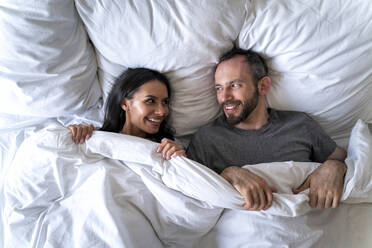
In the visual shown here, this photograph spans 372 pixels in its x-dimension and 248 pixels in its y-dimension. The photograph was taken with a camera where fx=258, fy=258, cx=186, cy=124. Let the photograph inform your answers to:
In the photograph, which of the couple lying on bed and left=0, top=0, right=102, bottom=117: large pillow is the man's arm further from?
left=0, top=0, right=102, bottom=117: large pillow

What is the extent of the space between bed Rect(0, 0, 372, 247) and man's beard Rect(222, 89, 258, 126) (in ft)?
0.37

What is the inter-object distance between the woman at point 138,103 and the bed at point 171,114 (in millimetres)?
47

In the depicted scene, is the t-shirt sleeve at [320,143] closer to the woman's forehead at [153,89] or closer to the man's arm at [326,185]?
the man's arm at [326,185]

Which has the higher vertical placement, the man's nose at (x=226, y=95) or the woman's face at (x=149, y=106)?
the man's nose at (x=226, y=95)

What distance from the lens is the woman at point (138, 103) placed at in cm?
106

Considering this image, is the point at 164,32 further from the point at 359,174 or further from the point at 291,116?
the point at 359,174

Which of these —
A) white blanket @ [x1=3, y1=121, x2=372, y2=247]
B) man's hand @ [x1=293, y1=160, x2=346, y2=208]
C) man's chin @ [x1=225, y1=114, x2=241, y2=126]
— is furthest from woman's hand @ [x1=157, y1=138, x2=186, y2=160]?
man's hand @ [x1=293, y1=160, x2=346, y2=208]

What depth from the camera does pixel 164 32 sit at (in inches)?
39.1

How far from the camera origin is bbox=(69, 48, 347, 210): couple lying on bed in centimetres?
106

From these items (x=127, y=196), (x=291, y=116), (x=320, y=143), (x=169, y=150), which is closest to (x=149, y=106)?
(x=169, y=150)

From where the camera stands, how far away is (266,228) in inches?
30.5

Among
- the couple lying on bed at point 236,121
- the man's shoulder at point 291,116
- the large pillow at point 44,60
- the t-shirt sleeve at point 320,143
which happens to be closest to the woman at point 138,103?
the couple lying on bed at point 236,121

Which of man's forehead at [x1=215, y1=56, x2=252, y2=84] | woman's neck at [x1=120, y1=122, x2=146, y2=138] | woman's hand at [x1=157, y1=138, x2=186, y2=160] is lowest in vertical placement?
woman's neck at [x1=120, y1=122, x2=146, y2=138]

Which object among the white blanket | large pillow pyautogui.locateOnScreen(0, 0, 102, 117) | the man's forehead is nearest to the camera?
the white blanket
